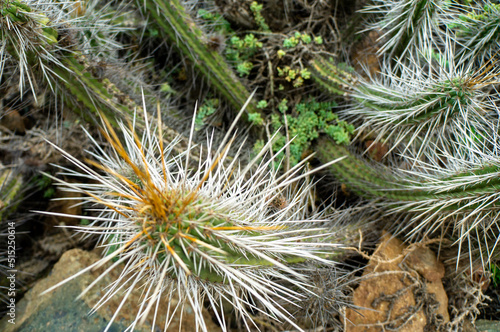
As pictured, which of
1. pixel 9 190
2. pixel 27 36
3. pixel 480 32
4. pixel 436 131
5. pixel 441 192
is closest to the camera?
pixel 27 36

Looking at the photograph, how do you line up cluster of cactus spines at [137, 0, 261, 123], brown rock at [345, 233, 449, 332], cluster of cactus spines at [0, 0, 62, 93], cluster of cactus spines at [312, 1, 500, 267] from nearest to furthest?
cluster of cactus spines at [0, 0, 62, 93] < cluster of cactus spines at [312, 1, 500, 267] < brown rock at [345, 233, 449, 332] < cluster of cactus spines at [137, 0, 261, 123]

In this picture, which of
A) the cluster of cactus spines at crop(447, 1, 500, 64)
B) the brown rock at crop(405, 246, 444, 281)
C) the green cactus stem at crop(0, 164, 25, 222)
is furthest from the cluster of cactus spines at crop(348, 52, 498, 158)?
the green cactus stem at crop(0, 164, 25, 222)

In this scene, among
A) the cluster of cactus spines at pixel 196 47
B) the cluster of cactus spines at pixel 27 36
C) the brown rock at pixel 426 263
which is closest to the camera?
the cluster of cactus spines at pixel 27 36

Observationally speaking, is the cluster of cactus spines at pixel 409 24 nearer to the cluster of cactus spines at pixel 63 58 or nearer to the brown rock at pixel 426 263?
the brown rock at pixel 426 263

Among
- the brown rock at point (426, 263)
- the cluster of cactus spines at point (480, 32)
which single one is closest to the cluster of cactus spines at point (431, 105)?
the cluster of cactus spines at point (480, 32)

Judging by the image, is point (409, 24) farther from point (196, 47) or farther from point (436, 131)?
point (196, 47)

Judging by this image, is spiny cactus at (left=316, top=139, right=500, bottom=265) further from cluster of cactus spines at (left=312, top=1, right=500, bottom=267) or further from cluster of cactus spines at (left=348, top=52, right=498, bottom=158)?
cluster of cactus spines at (left=348, top=52, right=498, bottom=158)

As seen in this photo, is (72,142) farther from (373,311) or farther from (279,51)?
(373,311)

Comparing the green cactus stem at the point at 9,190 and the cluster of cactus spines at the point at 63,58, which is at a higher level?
the cluster of cactus spines at the point at 63,58

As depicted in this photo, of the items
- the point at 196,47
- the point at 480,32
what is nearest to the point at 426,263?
the point at 480,32

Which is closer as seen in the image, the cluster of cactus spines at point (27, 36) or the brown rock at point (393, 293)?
the cluster of cactus spines at point (27, 36)
